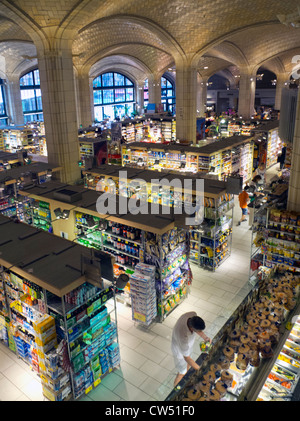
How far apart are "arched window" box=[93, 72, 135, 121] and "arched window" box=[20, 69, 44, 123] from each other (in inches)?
261

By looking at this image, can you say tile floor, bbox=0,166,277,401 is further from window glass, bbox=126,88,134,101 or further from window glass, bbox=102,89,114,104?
window glass, bbox=126,88,134,101

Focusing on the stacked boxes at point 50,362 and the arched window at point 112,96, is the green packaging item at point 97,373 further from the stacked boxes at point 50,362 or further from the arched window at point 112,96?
the arched window at point 112,96

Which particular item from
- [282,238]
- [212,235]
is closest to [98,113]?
[212,235]

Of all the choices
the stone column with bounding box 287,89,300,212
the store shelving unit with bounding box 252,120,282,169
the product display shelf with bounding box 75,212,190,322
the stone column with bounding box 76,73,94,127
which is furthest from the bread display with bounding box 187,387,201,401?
the stone column with bounding box 76,73,94,127

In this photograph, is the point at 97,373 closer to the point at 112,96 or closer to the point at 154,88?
the point at 154,88

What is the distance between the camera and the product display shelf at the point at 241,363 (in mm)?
3541

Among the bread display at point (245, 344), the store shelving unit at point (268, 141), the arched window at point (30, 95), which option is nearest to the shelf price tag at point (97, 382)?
the bread display at point (245, 344)

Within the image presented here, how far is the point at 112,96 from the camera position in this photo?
41.1 meters

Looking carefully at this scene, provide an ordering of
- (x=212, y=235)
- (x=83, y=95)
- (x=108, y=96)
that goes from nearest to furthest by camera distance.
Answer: (x=212, y=235) → (x=83, y=95) → (x=108, y=96)

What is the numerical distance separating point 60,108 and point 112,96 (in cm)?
2885

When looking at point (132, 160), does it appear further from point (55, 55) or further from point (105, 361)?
point (105, 361)

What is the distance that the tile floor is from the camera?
5895mm

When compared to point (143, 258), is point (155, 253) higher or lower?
higher

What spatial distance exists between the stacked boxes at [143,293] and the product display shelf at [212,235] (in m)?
2.53
